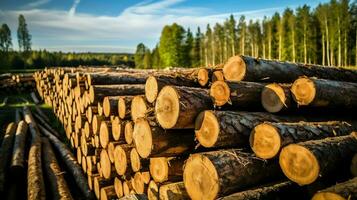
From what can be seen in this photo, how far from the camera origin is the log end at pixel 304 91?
4.04 meters

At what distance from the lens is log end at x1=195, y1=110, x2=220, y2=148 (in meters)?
3.72

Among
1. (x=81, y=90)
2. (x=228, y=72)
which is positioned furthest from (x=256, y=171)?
(x=81, y=90)

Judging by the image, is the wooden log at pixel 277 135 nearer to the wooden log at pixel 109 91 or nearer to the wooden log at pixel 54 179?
the wooden log at pixel 54 179

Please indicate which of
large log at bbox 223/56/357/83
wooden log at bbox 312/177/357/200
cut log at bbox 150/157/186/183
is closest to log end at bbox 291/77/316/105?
large log at bbox 223/56/357/83

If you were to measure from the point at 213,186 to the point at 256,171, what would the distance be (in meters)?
→ 0.61

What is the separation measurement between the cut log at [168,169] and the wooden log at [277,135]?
136cm

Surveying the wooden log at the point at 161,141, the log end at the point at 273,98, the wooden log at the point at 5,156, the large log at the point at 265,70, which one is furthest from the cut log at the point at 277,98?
the wooden log at the point at 5,156

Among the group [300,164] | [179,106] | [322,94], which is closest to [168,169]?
[179,106]

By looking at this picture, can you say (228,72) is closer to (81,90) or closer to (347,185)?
(347,185)

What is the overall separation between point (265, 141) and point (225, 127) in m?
0.49

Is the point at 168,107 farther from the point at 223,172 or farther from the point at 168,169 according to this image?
the point at 223,172

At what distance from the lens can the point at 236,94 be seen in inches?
162

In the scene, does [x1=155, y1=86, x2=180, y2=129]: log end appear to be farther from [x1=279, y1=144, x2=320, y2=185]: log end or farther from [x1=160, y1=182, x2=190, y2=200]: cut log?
[x1=279, y1=144, x2=320, y2=185]: log end

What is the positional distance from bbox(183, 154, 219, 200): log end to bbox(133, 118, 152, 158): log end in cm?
81
